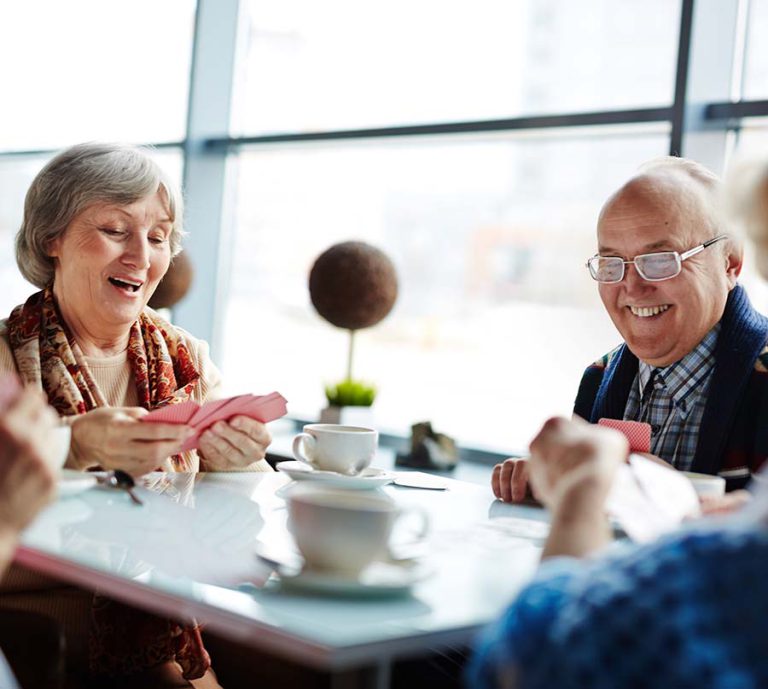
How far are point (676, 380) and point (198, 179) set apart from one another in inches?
133

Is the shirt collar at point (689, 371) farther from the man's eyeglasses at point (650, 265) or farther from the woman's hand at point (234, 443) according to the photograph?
the woman's hand at point (234, 443)

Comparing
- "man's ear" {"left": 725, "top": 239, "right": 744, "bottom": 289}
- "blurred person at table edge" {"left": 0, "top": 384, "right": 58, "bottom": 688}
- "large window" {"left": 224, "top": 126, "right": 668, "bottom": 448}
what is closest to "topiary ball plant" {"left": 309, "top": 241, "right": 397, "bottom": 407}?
"large window" {"left": 224, "top": 126, "right": 668, "bottom": 448}

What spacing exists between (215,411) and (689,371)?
3.26ft

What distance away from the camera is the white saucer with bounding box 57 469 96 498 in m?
1.59

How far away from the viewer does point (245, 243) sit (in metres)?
→ 5.15

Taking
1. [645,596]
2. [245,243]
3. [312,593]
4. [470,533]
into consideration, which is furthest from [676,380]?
A: [245,243]

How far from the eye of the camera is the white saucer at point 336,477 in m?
1.79

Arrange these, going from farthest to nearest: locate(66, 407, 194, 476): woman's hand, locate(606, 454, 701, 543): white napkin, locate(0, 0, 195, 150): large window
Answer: locate(0, 0, 195, 150): large window, locate(66, 407, 194, 476): woman's hand, locate(606, 454, 701, 543): white napkin

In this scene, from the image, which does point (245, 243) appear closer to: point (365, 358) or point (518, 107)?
point (365, 358)

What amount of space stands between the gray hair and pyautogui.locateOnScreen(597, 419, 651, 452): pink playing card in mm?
1109

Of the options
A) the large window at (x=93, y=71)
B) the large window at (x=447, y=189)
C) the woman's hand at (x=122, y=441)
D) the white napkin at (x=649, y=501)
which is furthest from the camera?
the large window at (x=93, y=71)

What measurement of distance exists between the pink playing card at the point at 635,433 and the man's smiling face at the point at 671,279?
390 mm

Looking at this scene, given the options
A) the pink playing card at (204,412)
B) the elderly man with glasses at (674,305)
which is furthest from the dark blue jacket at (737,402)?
the pink playing card at (204,412)

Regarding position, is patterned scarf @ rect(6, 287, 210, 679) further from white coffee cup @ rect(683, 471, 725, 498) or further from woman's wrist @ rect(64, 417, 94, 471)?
white coffee cup @ rect(683, 471, 725, 498)
